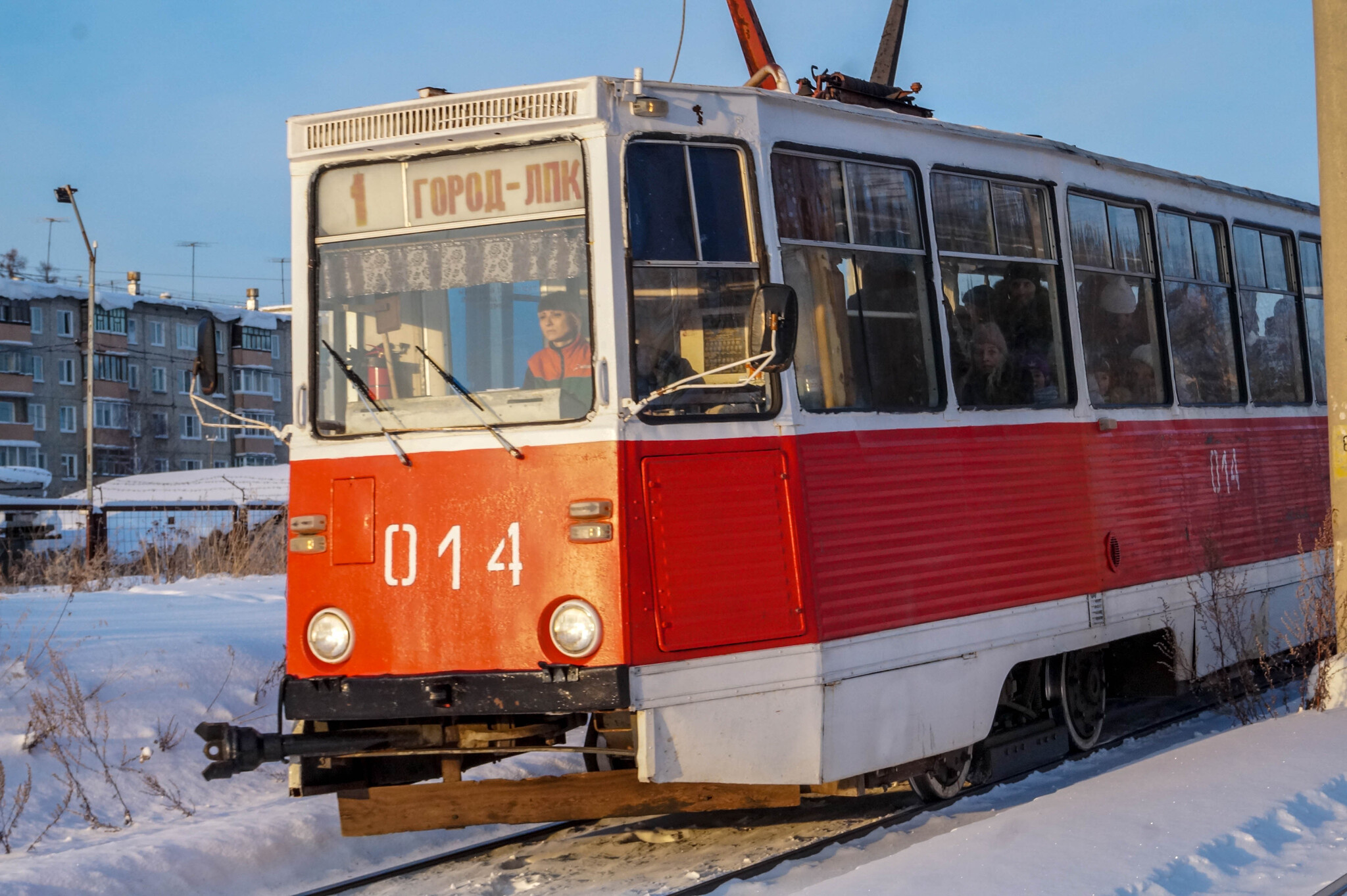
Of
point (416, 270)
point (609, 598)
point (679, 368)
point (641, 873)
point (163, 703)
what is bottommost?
point (641, 873)

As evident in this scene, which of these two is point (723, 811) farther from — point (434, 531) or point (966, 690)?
point (434, 531)

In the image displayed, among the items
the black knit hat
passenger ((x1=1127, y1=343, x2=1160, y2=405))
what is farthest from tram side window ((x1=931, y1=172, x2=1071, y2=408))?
the black knit hat

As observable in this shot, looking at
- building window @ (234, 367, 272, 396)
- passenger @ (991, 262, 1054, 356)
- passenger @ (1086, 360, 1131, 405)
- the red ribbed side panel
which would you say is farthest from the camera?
building window @ (234, 367, 272, 396)

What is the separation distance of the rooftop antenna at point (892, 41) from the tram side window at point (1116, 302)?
2103 mm

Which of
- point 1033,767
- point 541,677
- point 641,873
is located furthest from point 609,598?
point 1033,767

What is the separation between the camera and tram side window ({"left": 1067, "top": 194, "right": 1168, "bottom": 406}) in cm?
755

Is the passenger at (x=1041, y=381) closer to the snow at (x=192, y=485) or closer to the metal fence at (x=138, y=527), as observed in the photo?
the metal fence at (x=138, y=527)

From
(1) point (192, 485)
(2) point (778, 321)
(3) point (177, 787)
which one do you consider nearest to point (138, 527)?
(3) point (177, 787)

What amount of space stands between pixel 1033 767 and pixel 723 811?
1.73m

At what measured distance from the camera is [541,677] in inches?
210

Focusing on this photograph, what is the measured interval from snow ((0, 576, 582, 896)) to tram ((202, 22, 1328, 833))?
0.72m

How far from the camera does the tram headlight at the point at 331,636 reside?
5.66m

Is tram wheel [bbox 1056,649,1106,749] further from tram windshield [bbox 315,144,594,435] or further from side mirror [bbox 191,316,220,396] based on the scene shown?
side mirror [bbox 191,316,220,396]

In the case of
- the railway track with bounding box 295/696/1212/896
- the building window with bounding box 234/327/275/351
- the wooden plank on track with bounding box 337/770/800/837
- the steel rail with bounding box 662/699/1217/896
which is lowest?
the railway track with bounding box 295/696/1212/896
